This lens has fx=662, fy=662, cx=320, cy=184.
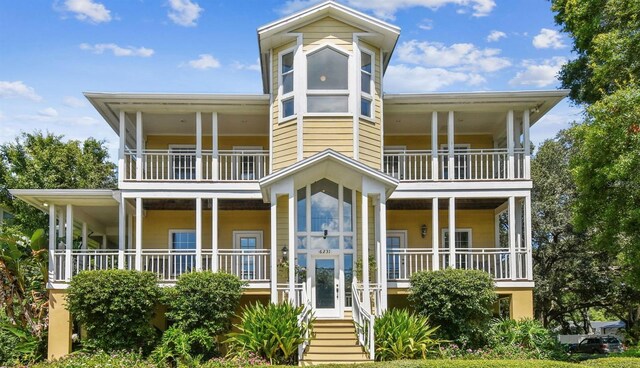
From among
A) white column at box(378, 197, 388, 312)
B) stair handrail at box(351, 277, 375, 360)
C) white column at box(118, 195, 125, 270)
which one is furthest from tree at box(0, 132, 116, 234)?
white column at box(378, 197, 388, 312)

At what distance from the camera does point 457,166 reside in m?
21.2

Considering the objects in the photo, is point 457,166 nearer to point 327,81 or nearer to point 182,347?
point 327,81

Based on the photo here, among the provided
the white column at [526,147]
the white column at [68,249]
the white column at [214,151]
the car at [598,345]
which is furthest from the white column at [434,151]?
the car at [598,345]

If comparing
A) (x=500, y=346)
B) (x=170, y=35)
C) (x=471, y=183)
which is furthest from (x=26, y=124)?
(x=500, y=346)

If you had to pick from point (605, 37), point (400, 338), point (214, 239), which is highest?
point (605, 37)

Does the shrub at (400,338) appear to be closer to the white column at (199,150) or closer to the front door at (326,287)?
the front door at (326,287)

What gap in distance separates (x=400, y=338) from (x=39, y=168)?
20.0 metres

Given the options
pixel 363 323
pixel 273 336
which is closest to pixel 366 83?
pixel 363 323

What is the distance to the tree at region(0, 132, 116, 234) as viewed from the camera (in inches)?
1103

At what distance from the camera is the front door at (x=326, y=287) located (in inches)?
698

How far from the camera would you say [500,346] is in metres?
16.5

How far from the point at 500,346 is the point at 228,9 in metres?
10.9

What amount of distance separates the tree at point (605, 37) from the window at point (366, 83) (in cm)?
567

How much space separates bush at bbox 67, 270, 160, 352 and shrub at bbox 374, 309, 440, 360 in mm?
6114
